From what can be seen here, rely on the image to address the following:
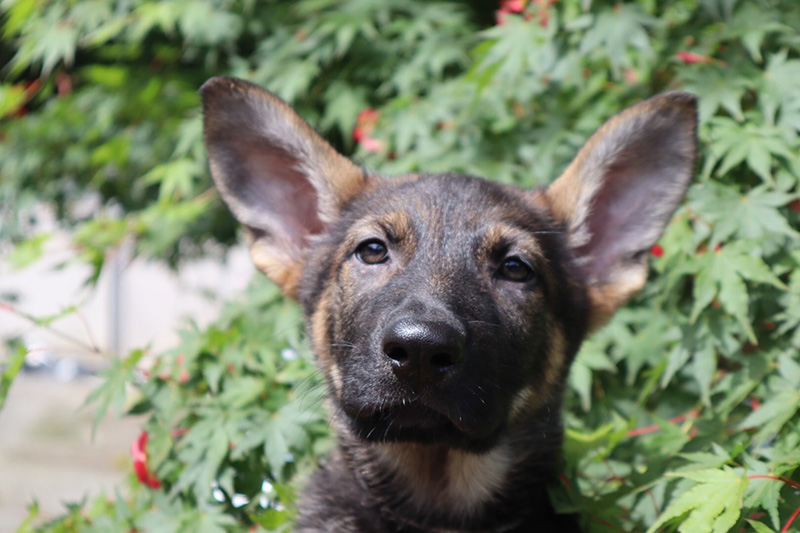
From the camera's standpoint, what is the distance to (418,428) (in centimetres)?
293

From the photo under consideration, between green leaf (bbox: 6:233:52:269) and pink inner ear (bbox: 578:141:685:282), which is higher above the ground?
pink inner ear (bbox: 578:141:685:282)

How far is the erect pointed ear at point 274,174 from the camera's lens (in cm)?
366

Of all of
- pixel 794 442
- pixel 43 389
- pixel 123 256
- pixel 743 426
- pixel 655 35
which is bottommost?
pixel 43 389

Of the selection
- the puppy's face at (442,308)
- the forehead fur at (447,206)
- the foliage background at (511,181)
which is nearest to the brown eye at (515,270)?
the puppy's face at (442,308)

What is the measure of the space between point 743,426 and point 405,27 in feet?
10.4

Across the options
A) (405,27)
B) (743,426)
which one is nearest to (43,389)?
(405,27)

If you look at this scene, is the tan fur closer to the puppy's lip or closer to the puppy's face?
the puppy's face

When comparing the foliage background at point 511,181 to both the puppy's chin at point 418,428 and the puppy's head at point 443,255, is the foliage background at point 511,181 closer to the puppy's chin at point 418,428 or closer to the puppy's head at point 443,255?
the puppy's head at point 443,255

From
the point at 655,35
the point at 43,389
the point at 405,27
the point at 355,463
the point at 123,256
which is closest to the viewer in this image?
the point at 355,463

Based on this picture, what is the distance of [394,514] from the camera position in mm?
3381

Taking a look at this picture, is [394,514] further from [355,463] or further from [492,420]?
[492,420]

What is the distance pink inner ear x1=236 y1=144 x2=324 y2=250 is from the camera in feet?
12.6

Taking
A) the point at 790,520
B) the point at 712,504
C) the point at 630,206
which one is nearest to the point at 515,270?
the point at 630,206

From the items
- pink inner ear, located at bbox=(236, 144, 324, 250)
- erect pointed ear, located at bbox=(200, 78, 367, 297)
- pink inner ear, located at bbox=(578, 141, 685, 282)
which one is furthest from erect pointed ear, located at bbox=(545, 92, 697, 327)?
pink inner ear, located at bbox=(236, 144, 324, 250)
